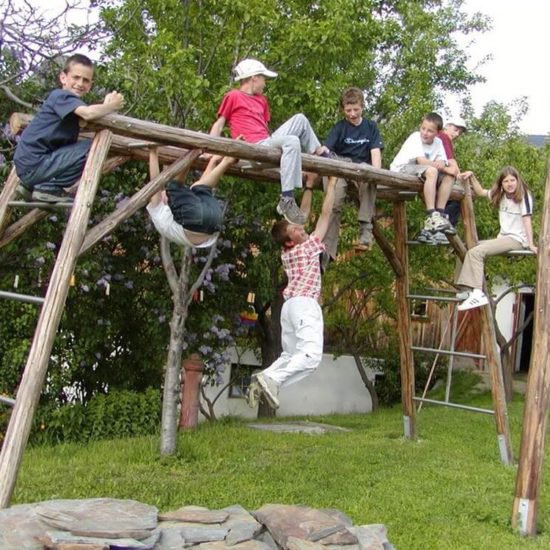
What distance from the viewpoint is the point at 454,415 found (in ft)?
44.0

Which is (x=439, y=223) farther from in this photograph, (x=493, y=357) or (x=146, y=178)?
(x=146, y=178)

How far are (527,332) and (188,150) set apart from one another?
17911mm

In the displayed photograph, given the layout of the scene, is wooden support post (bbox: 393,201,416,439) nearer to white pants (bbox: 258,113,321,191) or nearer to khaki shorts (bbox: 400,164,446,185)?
khaki shorts (bbox: 400,164,446,185)

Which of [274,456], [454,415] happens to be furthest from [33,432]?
[454,415]

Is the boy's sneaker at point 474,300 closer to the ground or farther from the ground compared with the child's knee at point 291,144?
closer to the ground

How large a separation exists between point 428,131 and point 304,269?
2.38 metres

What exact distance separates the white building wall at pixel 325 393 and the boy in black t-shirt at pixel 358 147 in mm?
7211

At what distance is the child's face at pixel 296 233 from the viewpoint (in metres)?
6.04

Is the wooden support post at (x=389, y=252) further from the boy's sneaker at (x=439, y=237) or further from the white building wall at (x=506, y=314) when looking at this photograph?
the white building wall at (x=506, y=314)

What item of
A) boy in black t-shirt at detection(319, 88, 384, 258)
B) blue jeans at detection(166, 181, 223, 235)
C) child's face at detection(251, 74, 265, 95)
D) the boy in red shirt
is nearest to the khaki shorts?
boy in black t-shirt at detection(319, 88, 384, 258)

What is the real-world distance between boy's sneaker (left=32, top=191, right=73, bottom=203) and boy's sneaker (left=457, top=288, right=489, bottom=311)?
12.6 feet

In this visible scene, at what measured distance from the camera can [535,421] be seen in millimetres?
5867

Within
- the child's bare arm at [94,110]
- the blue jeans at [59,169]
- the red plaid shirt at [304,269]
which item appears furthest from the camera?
the red plaid shirt at [304,269]

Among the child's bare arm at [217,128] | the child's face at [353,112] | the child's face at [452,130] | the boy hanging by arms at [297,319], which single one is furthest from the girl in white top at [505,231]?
the child's bare arm at [217,128]
